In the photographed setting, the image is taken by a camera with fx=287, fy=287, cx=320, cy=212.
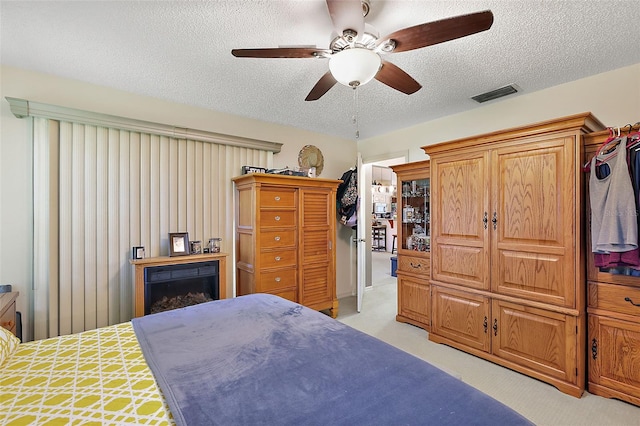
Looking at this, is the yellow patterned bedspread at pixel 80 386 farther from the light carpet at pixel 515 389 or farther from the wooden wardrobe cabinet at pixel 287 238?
the wooden wardrobe cabinet at pixel 287 238

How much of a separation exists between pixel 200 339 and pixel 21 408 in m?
0.65

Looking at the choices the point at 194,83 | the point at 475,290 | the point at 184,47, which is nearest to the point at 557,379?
the point at 475,290

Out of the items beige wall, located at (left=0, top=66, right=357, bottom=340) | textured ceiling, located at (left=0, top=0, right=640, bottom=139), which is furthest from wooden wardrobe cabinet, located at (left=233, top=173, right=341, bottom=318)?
beige wall, located at (left=0, top=66, right=357, bottom=340)

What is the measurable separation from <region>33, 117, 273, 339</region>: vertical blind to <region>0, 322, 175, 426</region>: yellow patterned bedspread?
1541mm

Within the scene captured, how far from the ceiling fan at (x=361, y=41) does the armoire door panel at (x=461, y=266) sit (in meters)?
1.89

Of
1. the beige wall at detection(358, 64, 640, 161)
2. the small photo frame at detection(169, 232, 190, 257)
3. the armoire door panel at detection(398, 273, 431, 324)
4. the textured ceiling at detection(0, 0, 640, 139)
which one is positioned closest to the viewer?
the textured ceiling at detection(0, 0, 640, 139)

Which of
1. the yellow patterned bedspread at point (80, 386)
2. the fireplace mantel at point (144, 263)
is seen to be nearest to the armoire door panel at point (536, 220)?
the yellow patterned bedspread at point (80, 386)

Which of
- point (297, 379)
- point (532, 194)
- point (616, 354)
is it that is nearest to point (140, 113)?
point (297, 379)

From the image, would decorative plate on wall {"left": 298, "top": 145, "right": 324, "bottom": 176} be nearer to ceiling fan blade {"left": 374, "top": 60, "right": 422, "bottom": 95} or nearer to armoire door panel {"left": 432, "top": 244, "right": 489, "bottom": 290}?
armoire door panel {"left": 432, "top": 244, "right": 489, "bottom": 290}

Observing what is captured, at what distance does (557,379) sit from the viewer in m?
2.20

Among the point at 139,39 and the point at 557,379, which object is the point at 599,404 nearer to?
the point at 557,379

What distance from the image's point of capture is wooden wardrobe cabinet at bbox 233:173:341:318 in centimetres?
328

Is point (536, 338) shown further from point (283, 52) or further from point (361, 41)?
point (283, 52)

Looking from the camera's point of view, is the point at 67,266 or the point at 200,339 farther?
the point at 67,266
